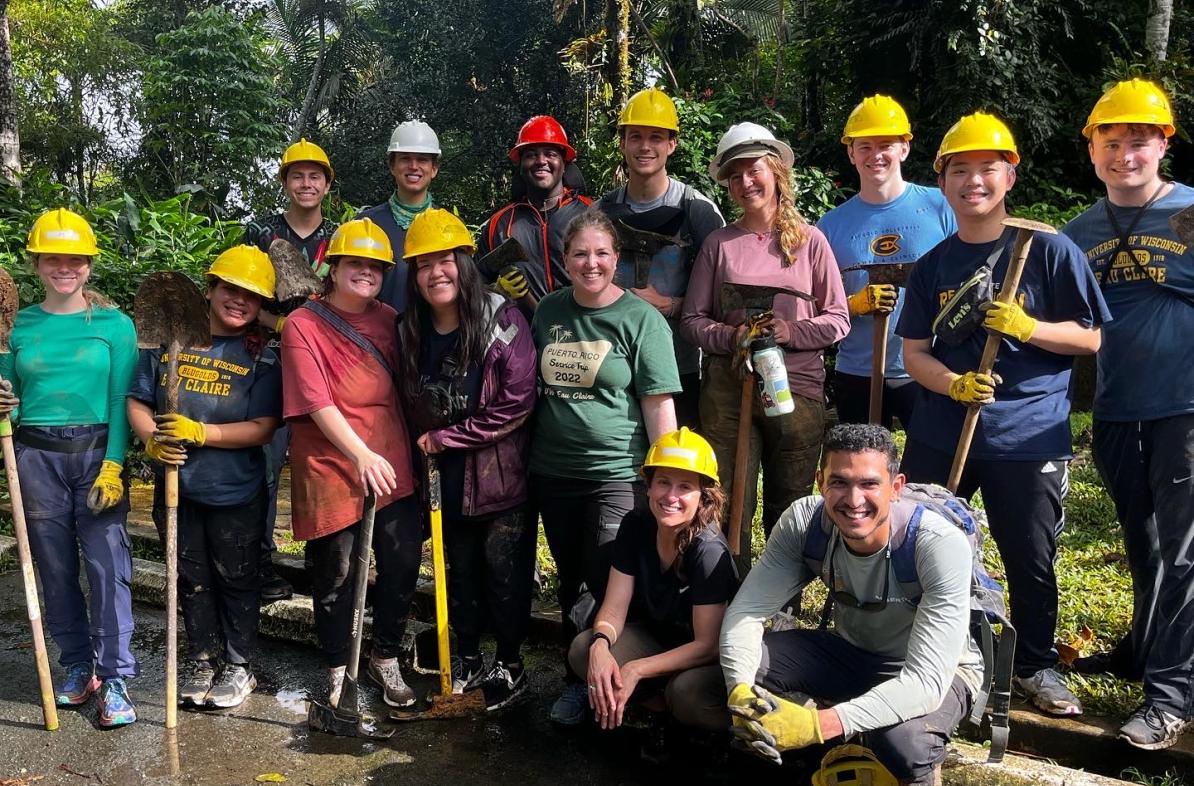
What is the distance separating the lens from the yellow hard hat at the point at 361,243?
4078mm

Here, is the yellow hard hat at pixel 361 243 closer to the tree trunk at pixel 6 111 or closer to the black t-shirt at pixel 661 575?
the black t-shirt at pixel 661 575

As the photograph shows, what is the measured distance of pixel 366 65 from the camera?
24.6 metres

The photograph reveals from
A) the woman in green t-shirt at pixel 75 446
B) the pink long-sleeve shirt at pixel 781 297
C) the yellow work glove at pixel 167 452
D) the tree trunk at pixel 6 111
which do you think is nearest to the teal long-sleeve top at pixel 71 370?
the woman in green t-shirt at pixel 75 446

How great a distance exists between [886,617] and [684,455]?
838 millimetres

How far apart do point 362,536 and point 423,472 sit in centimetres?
36

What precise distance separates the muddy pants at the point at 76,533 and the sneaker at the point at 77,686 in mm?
146

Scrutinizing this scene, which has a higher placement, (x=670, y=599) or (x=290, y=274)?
(x=290, y=274)

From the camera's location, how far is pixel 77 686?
423 centimetres

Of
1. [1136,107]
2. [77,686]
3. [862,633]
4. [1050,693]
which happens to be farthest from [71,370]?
[1136,107]

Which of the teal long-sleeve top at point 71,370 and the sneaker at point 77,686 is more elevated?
the teal long-sleeve top at point 71,370

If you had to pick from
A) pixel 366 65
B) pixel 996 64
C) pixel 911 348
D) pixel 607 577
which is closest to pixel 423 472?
pixel 607 577

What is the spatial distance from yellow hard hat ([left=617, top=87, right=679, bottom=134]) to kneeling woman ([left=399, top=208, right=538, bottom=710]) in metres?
1.02

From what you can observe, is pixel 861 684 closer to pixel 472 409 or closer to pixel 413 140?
pixel 472 409

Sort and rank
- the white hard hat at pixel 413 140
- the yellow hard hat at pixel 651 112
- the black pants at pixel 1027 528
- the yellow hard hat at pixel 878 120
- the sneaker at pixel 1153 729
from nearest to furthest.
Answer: the sneaker at pixel 1153 729 → the black pants at pixel 1027 528 → the yellow hard hat at pixel 878 120 → the yellow hard hat at pixel 651 112 → the white hard hat at pixel 413 140
